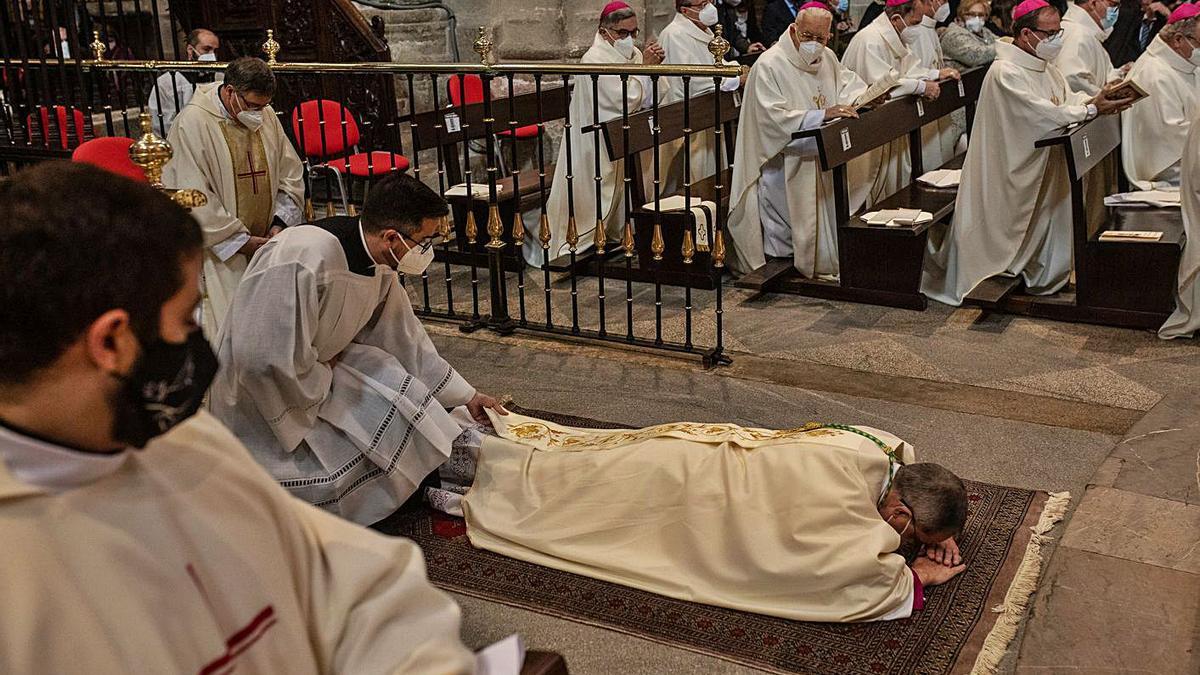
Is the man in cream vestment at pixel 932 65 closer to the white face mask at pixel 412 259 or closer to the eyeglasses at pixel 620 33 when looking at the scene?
the eyeglasses at pixel 620 33

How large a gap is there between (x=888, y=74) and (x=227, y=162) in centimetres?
469

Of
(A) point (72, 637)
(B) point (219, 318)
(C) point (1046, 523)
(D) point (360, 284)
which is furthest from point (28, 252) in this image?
(B) point (219, 318)

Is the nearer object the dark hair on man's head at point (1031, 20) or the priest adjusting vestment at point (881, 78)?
the dark hair on man's head at point (1031, 20)

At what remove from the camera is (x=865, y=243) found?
20.9 feet

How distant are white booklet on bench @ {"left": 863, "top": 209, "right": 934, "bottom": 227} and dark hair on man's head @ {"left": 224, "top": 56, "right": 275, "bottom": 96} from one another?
3.21m

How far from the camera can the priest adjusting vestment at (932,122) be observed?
8.68 m

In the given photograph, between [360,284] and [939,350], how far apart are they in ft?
10.1

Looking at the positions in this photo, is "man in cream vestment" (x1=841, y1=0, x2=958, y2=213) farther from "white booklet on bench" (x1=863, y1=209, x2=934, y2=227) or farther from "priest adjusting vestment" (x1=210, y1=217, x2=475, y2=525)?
"priest adjusting vestment" (x1=210, y1=217, x2=475, y2=525)

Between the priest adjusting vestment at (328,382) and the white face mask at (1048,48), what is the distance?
4.50 metres

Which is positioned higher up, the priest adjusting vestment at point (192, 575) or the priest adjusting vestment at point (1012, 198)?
the priest adjusting vestment at point (192, 575)

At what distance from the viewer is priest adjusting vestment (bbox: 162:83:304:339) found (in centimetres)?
504

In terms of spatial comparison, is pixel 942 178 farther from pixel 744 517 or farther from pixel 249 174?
pixel 744 517

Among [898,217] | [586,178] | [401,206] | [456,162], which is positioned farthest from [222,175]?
[898,217]

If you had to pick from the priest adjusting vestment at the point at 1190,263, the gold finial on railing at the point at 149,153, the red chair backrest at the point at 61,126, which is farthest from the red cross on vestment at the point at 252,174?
the priest adjusting vestment at the point at 1190,263
